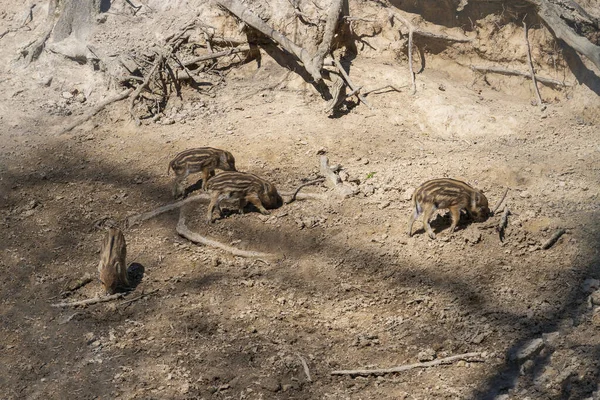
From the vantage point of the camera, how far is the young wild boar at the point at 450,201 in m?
7.46

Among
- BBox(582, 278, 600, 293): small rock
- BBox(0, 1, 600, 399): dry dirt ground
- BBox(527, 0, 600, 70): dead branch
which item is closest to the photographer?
BBox(0, 1, 600, 399): dry dirt ground

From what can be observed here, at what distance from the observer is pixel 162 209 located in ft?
27.7

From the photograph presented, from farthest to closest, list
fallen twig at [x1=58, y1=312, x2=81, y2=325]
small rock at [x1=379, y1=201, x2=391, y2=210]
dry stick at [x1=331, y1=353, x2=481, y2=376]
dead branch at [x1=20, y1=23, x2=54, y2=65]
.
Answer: dead branch at [x1=20, y1=23, x2=54, y2=65]
small rock at [x1=379, y1=201, x2=391, y2=210]
fallen twig at [x1=58, y1=312, x2=81, y2=325]
dry stick at [x1=331, y1=353, x2=481, y2=376]

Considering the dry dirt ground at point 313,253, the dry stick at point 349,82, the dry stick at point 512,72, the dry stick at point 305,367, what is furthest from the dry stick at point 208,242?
the dry stick at point 512,72

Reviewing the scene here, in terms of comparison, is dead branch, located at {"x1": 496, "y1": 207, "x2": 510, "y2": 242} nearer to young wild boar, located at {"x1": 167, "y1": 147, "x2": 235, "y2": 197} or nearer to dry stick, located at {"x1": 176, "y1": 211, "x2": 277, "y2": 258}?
dry stick, located at {"x1": 176, "y1": 211, "x2": 277, "y2": 258}

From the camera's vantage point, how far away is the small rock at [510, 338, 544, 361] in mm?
5601

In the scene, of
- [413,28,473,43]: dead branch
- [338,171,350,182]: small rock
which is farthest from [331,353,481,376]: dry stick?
[413,28,473,43]: dead branch

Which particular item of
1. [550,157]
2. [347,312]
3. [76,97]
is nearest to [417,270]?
[347,312]

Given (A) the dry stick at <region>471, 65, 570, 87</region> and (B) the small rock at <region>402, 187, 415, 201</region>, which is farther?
(A) the dry stick at <region>471, 65, 570, 87</region>

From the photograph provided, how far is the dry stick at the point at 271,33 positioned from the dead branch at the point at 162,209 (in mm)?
2528

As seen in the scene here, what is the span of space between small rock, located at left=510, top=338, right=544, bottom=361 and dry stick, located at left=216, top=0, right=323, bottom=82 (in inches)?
208

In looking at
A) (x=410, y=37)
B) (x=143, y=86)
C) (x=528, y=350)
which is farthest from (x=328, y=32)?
(x=528, y=350)

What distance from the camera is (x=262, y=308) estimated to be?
22.1ft

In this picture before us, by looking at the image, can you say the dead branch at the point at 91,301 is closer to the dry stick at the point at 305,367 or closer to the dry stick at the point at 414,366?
the dry stick at the point at 305,367
